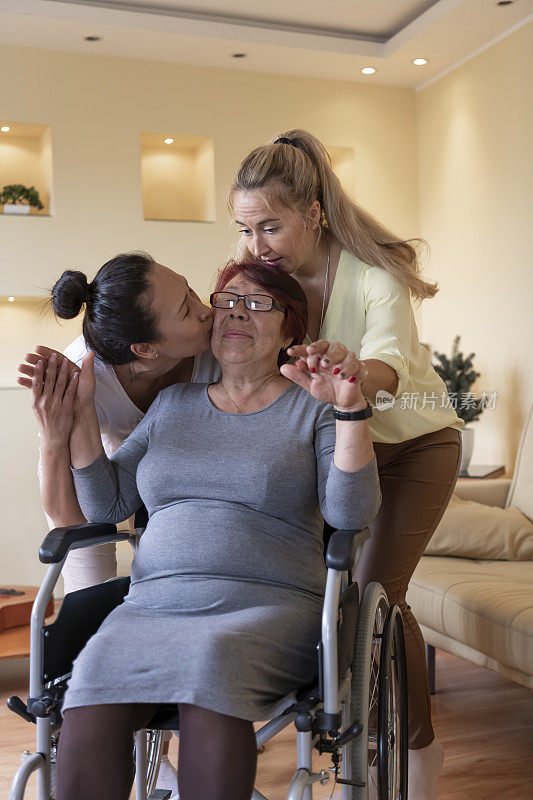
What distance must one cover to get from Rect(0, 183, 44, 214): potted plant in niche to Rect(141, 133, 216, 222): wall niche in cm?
71

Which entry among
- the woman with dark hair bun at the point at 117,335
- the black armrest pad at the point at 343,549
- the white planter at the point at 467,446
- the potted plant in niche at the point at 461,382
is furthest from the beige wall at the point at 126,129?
the black armrest pad at the point at 343,549

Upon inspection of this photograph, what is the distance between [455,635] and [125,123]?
3.26 meters

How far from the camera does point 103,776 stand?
51.2 inches

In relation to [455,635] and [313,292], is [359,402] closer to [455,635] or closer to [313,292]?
[313,292]

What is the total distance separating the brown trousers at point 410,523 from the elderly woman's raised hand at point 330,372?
17.6 inches

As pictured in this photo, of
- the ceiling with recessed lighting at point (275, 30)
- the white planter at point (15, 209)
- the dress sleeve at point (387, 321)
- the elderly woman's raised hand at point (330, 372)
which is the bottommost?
the elderly woman's raised hand at point (330, 372)

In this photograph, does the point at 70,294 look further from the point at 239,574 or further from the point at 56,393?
the point at 239,574

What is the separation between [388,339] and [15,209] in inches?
125

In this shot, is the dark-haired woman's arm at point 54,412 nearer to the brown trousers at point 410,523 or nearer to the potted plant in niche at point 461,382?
the brown trousers at point 410,523

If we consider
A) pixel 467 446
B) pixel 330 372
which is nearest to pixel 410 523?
pixel 330 372

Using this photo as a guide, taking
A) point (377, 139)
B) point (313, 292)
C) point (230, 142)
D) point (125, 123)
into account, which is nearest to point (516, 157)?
point (377, 139)

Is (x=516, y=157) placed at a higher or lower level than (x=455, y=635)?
higher

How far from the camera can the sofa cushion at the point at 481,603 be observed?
7.36 ft

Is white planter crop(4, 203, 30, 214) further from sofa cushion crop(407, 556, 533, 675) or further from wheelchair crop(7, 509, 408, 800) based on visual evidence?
wheelchair crop(7, 509, 408, 800)
